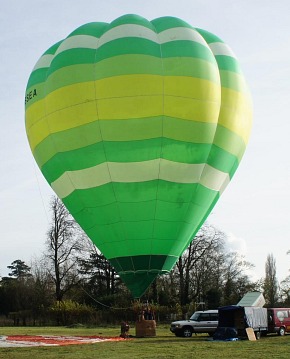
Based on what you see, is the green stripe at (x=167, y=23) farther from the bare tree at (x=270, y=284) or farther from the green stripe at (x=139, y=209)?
the bare tree at (x=270, y=284)

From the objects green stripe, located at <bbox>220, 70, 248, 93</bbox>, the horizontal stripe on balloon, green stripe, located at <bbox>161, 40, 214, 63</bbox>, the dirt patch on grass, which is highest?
green stripe, located at <bbox>161, 40, 214, 63</bbox>

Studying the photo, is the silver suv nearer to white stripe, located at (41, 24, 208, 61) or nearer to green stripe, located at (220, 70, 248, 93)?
green stripe, located at (220, 70, 248, 93)

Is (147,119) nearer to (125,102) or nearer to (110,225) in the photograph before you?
(125,102)

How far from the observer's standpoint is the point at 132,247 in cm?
1722

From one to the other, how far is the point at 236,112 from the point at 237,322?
8659mm

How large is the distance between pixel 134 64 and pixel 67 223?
3496 centimetres

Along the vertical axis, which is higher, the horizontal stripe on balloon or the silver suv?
the horizontal stripe on balloon

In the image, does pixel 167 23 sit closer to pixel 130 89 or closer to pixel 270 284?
pixel 130 89

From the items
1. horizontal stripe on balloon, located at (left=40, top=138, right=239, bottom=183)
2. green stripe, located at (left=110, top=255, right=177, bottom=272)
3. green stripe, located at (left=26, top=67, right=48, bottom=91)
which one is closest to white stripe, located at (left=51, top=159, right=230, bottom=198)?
horizontal stripe on balloon, located at (left=40, top=138, right=239, bottom=183)

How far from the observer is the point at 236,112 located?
18.6 meters

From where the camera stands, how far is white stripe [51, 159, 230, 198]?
16.7m

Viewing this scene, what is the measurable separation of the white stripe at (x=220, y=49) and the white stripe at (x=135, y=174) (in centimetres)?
411

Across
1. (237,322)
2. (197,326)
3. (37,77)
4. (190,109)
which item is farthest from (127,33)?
(197,326)

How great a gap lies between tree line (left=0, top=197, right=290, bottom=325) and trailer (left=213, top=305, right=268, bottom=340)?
64.1 feet
